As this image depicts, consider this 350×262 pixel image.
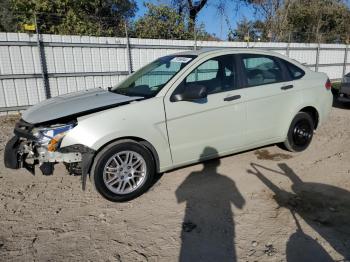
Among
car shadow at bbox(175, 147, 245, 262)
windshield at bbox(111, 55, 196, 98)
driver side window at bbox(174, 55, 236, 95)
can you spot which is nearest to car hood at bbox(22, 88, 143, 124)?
windshield at bbox(111, 55, 196, 98)

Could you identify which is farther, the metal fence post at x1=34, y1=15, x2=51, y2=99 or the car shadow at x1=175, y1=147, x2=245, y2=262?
the metal fence post at x1=34, y1=15, x2=51, y2=99

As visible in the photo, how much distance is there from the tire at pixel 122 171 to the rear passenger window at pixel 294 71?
269 cm

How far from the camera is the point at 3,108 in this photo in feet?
27.8

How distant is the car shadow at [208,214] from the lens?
275 centimetres

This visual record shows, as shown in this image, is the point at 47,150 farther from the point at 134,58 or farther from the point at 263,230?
the point at 134,58

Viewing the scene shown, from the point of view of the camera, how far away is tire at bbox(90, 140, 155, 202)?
3494mm

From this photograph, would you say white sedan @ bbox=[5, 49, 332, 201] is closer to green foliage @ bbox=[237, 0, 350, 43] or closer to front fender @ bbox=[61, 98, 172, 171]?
front fender @ bbox=[61, 98, 172, 171]

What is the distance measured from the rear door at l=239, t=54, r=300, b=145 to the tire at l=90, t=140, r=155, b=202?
163cm

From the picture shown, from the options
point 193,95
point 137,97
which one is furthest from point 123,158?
point 193,95

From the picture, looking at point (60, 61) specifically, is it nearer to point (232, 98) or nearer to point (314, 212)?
point (232, 98)

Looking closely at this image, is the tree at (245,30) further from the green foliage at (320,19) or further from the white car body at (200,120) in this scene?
the white car body at (200,120)

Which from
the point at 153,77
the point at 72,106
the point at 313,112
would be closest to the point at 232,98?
the point at 153,77

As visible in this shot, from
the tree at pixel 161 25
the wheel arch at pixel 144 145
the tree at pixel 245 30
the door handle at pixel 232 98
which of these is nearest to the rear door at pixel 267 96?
the door handle at pixel 232 98

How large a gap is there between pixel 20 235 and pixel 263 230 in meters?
2.38
